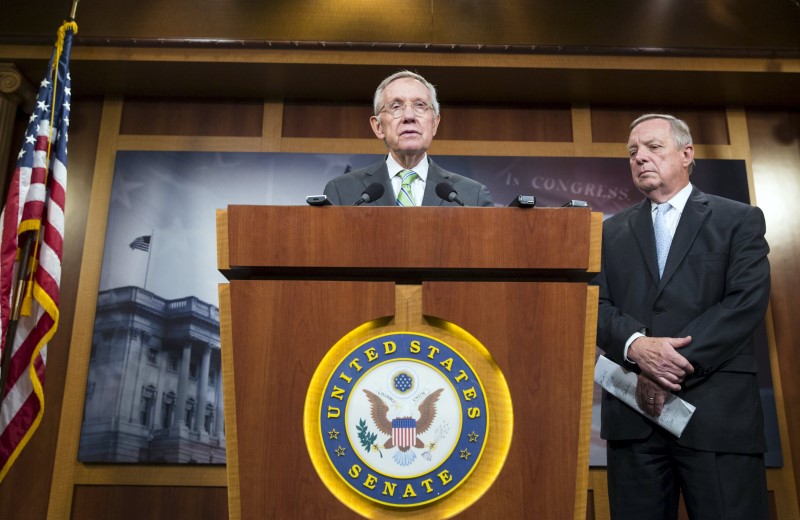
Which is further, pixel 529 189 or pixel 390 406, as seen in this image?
pixel 529 189

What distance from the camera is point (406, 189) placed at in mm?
1924

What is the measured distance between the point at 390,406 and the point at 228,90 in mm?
3130

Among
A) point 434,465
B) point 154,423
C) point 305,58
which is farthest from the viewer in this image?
point 305,58


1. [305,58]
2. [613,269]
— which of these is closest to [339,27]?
[305,58]

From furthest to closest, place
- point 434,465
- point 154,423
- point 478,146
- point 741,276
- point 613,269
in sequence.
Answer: point 478,146
point 154,423
point 613,269
point 741,276
point 434,465

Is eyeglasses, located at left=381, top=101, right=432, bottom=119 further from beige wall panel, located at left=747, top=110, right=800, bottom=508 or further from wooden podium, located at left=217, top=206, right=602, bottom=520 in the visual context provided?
beige wall panel, located at left=747, top=110, right=800, bottom=508

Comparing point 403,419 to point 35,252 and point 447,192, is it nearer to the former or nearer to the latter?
point 447,192

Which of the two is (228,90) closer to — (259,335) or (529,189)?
(529,189)

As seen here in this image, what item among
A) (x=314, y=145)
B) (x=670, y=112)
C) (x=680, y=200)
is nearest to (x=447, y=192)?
(x=680, y=200)

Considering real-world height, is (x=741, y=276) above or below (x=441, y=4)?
below

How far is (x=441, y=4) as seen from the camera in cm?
369

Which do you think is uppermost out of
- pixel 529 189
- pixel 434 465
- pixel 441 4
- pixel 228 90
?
pixel 441 4

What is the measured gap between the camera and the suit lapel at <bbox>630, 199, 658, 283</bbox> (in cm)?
Answer: 208

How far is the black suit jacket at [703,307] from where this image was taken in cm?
187
